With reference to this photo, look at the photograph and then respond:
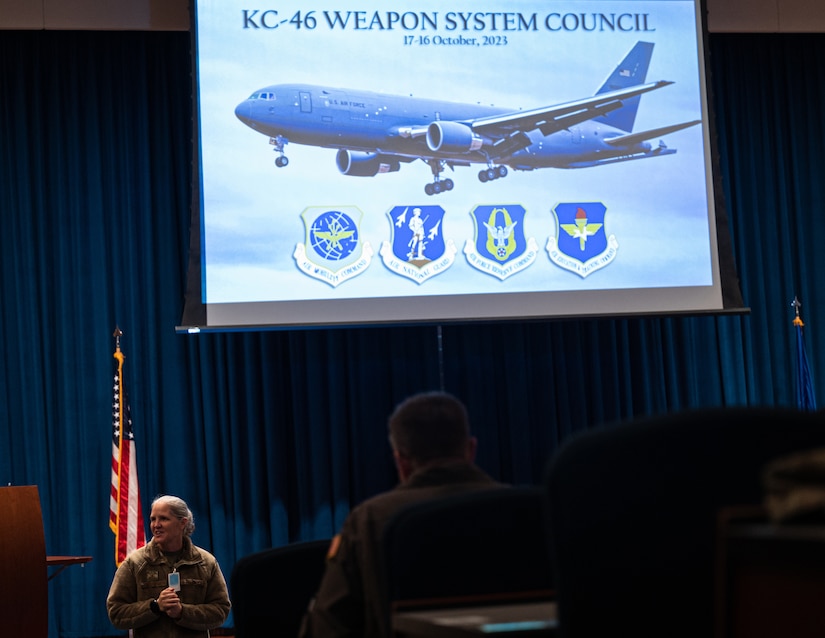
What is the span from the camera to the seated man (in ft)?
7.54

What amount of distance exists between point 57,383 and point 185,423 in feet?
2.68

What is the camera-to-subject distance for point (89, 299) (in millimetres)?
7023

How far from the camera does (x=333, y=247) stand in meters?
6.27

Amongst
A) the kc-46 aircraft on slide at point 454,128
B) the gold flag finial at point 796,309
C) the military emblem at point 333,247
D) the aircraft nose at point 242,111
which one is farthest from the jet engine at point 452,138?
the gold flag finial at point 796,309

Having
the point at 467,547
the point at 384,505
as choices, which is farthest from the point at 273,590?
the point at 467,547

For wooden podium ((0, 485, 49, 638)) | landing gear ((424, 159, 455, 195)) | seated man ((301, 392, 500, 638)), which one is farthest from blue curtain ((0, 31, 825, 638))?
seated man ((301, 392, 500, 638))

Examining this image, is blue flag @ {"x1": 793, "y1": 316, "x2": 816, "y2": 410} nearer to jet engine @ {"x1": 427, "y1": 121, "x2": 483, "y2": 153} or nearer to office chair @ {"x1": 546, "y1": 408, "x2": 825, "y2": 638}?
jet engine @ {"x1": 427, "y1": 121, "x2": 483, "y2": 153}

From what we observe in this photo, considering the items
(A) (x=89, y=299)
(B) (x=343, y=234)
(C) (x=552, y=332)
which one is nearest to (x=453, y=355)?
(C) (x=552, y=332)

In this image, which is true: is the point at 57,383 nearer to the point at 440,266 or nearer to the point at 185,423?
the point at 185,423

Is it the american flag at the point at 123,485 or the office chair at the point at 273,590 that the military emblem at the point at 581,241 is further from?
the office chair at the point at 273,590

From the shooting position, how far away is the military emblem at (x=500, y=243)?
6.39m

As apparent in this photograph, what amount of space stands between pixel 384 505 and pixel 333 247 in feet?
13.1

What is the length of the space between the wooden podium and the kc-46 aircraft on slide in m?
2.52

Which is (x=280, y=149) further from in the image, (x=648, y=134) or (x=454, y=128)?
(x=648, y=134)
